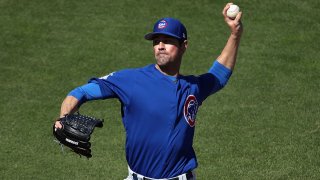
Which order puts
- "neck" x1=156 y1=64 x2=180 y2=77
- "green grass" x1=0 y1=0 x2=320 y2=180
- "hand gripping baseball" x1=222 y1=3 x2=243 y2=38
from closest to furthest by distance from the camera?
"neck" x1=156 y1=64 x2=180 y2=77 → "hand gripping baseball" x1=222 y1=3 x2=243 y2=38 → "green grass" x1=0 y1=0 x2=320 y2=180

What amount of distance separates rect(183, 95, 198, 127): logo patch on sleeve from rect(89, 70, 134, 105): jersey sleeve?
52cm

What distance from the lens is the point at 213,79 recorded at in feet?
20.2

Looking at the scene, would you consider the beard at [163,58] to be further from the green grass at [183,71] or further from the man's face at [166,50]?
the green grass at [183,71]

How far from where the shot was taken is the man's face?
5.62 metres

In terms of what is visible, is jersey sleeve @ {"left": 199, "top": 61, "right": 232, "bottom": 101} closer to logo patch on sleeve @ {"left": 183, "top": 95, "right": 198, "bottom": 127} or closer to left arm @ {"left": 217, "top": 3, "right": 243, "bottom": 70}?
left arm @ {"left": 217, "top": 3, "right": 243, "bottom": 70}

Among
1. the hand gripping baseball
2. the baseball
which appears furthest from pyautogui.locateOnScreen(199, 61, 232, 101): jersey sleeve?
the baseball

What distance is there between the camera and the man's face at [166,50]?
5625 mm

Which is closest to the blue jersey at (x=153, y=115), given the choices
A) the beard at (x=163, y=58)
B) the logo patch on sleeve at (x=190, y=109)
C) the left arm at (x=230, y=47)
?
the logo patch on sleeve at (x=190, y=109)

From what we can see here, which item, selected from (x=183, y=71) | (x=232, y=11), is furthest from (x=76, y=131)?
(x=183, y=71)

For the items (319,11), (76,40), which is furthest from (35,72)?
(319,11)

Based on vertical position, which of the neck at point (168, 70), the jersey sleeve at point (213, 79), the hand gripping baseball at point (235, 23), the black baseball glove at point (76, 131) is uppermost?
the hand gripping baseball at point (235, 23)

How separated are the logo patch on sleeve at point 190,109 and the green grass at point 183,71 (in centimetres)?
324

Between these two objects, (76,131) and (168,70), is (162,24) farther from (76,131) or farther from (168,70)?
(76,131)

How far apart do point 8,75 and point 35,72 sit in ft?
1.64
